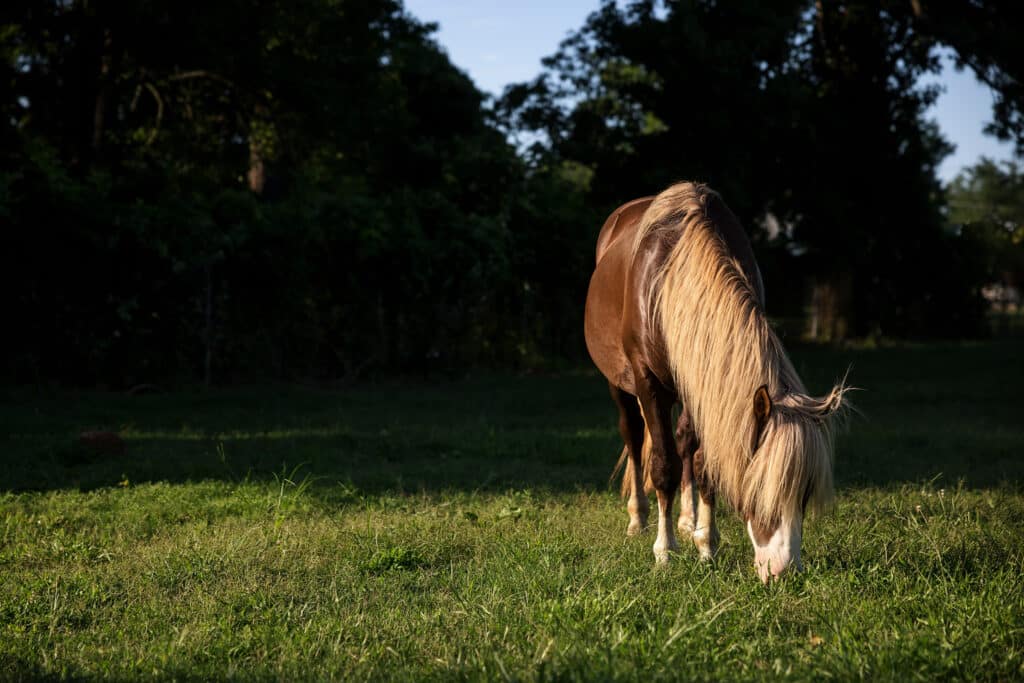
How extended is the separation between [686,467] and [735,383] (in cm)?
119

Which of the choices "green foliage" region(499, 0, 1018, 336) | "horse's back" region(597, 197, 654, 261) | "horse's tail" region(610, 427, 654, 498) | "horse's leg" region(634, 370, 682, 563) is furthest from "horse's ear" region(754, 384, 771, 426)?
"green foliage" region(499, 0, 1018, 336)

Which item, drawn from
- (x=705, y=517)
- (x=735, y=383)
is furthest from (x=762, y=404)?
(x=705, y=517)

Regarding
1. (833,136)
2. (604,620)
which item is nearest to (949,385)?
(833,136)

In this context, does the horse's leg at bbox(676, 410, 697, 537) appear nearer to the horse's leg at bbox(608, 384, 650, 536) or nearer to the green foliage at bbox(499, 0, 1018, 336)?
the horse's leg at bbox(608, 384, 650, 536)

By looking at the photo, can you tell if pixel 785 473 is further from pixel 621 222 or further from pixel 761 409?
pixel 621 222

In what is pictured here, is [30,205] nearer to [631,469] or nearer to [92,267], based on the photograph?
[92,267]

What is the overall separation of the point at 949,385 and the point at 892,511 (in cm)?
952

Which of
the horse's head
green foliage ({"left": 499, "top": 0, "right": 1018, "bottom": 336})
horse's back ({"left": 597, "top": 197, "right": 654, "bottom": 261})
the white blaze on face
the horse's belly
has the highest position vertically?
green foliage ({"left": 499, "top": 0, "right": 1018, "bottom": 336})

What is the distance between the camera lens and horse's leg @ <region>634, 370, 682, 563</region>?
470cm

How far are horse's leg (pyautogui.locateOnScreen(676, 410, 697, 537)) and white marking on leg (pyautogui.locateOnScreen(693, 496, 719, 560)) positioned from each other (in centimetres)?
32

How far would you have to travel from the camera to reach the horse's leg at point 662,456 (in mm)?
4703

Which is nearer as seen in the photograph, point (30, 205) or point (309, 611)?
point (309, 611)

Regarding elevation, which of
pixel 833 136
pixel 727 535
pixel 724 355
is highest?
pixel 833 136

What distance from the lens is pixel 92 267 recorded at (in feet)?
36.8
